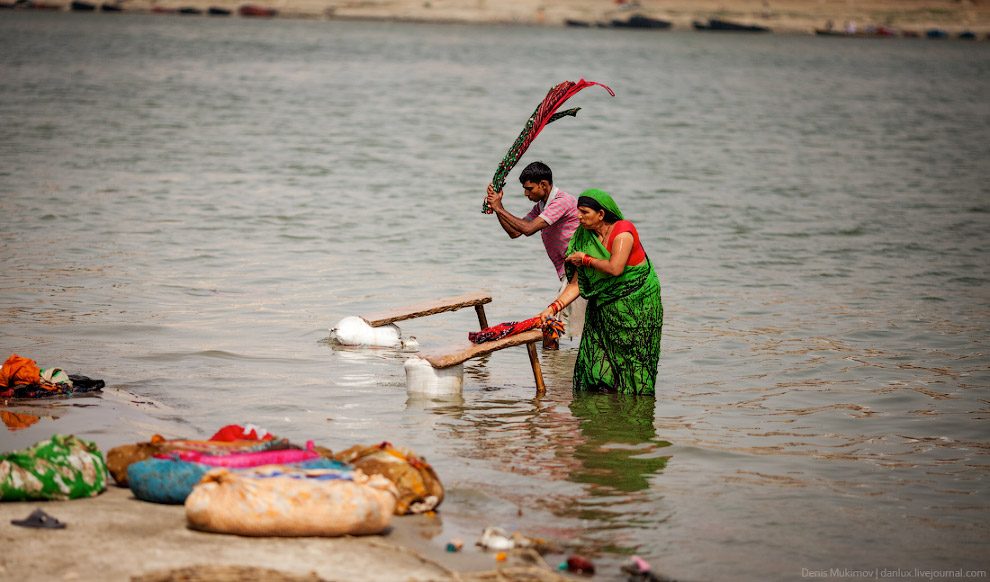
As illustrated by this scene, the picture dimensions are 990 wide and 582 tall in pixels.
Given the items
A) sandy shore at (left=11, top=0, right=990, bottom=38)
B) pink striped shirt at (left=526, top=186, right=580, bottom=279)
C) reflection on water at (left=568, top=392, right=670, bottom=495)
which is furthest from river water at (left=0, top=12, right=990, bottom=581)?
sandy shore at (left=11, top=0, right=990, bottom=38)

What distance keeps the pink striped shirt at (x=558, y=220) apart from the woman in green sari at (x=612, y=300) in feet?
3.31

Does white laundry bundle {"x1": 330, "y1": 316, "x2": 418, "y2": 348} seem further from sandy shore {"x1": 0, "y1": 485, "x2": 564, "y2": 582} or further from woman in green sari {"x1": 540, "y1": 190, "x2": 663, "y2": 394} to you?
sandy shore {"x1": 0, "y1": 485, "x2": 564, "y2": 582}

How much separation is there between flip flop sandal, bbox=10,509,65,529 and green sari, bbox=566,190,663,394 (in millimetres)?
3663

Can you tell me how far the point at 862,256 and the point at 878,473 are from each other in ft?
27.5

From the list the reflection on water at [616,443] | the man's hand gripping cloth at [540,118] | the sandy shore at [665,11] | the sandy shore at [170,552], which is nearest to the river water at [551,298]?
the reflection on water at [616,443]

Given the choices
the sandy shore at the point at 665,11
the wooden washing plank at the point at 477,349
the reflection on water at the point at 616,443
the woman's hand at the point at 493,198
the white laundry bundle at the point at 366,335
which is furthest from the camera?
the sandy shore at the point at 665,11

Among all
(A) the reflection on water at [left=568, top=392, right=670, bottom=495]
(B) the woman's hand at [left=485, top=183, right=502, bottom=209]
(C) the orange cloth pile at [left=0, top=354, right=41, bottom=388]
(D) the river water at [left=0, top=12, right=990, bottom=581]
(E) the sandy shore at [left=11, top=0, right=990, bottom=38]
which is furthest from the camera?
(E) the sandy shore at [left=11, top=0, right=990, bottom=38]

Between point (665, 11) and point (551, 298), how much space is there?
273ft

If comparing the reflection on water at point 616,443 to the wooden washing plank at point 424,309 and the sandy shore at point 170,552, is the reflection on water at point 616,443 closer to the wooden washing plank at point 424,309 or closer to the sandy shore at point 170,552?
the wooden washing plank at point 424,309

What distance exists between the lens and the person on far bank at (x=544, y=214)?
784 cm

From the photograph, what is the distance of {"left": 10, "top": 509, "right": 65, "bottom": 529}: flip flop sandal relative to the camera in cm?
436

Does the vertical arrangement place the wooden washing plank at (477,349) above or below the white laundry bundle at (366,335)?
above

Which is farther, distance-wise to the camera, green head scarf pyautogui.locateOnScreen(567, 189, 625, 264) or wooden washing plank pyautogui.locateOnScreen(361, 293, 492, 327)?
wooden washing plank pyautogui.locateOnScreen(361, 293, 492, 327)

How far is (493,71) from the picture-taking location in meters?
51.4
